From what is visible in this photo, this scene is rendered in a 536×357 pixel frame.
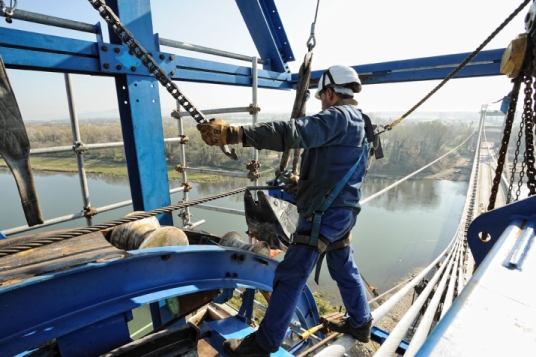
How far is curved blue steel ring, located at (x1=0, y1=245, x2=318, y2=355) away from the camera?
1.11 m

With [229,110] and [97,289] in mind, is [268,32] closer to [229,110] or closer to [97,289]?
[229,110]

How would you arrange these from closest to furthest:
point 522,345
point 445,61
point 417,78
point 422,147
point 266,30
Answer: point 522,345 < point 445,61 < point 417,78 < point 266,30 < point 422,147

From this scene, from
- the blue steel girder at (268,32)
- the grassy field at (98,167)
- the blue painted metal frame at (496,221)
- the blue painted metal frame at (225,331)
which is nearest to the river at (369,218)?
the grassy field at (98,167)

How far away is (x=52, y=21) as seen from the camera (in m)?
1.82

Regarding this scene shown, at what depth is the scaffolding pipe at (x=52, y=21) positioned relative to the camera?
1676 mm

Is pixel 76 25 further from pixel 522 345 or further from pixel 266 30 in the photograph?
pixel 522 345

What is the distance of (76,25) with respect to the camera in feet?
6.31

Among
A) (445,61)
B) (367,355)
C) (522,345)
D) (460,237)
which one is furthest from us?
(367,355)

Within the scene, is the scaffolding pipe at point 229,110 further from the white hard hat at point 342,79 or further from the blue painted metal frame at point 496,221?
the blue painted metal frame at point 496,221

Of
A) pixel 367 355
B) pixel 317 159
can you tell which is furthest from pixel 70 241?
pixel 367 355

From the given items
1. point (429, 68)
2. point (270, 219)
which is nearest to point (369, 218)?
point (429, 68)

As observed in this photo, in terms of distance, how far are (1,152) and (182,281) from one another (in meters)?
1.09

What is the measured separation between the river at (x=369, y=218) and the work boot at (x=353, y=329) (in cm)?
1527

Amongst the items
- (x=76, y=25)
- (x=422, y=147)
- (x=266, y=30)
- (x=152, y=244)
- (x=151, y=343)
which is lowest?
(x=422, y=147)
